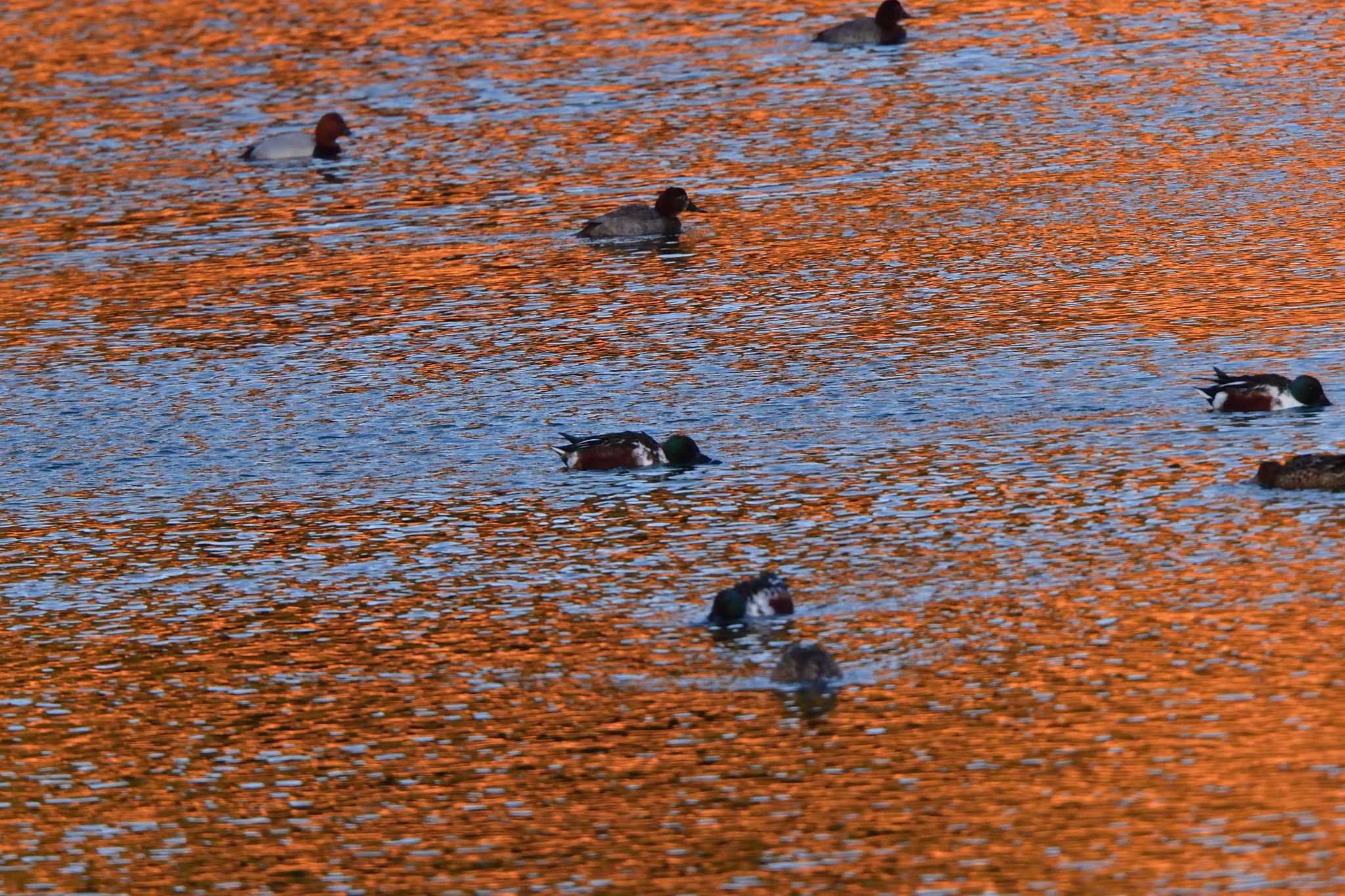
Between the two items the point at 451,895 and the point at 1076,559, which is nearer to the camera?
the point at 451,895

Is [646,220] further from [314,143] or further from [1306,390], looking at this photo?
[1306,390]

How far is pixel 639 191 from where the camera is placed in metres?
25.3

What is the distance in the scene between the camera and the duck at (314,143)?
94.2ft

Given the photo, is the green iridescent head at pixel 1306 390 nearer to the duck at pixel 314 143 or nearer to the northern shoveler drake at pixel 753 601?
the northern shoveler drake at pixel 753 601

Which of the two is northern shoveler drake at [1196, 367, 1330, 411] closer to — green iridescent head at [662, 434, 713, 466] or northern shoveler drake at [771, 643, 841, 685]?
green iridescent head at [662, 434, 713, 466]

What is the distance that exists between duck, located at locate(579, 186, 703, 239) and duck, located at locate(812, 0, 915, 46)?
9.74 metres

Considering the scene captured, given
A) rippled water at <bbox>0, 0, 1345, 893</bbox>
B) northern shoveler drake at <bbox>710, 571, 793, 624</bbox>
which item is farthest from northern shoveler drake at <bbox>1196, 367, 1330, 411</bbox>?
northern shoveler drake at <bbox>710, 571, 793, 624</bbox>

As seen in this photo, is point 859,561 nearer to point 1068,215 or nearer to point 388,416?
point 388,416

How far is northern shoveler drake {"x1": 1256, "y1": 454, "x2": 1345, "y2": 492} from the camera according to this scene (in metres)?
14.3

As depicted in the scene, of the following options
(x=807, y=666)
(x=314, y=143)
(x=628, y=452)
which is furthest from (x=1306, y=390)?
(x=314, y=143)

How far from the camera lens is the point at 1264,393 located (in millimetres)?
15992

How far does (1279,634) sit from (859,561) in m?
2.59

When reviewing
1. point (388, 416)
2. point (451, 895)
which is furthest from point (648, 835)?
point (388, 416)

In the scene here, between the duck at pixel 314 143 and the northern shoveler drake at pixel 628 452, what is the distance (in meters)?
13.5
